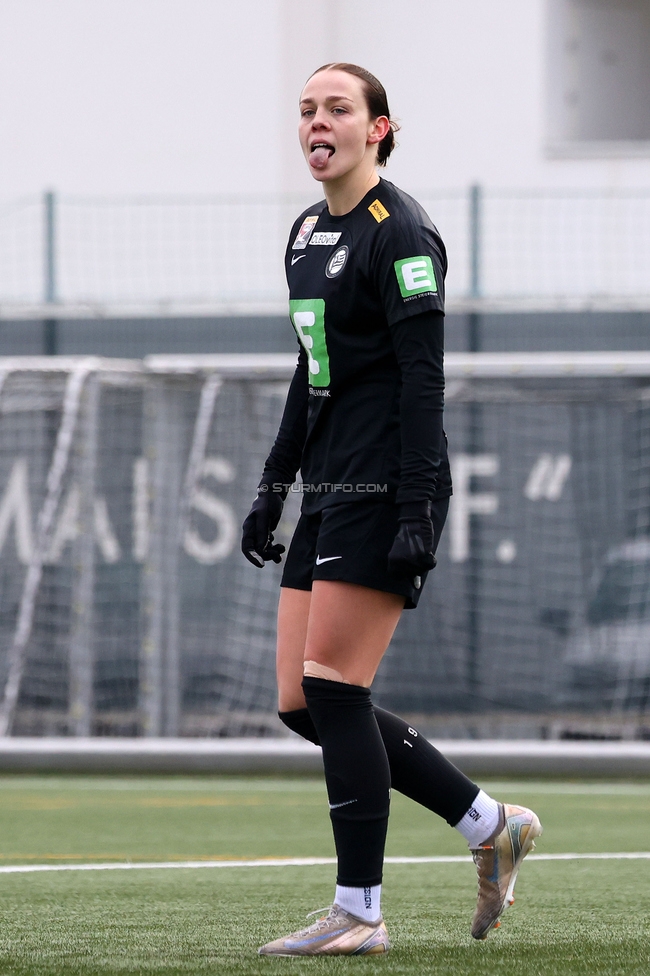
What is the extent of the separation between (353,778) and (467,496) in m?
8.36

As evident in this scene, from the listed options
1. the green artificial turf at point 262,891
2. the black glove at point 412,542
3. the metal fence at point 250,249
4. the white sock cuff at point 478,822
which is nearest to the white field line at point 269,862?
the green artificial turf at point 262,891

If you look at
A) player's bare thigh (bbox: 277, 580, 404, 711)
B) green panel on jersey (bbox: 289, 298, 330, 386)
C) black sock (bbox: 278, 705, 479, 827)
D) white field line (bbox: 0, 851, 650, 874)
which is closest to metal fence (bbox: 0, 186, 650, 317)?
white field line (bbox: 0, 851, 650, 874)

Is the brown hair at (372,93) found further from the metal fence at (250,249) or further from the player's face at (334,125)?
the metal fence at (250,249)

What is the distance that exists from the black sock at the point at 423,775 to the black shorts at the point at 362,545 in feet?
1.19

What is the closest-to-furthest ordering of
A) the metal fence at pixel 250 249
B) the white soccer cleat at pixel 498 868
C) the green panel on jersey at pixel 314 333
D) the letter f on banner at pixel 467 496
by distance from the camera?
the green panel on jersey at pixel 314 333 < the white soccer cleat at pixel 498 868 < the letter f on banner at pixel 467 496 < the metal fence at pixel 250 249

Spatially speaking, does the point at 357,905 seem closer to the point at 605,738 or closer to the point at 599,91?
the point at 605,738

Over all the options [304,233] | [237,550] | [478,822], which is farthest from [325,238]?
[237,550]

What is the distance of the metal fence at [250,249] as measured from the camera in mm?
12750

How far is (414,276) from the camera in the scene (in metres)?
3.72

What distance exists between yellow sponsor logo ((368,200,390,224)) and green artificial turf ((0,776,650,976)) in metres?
1.62

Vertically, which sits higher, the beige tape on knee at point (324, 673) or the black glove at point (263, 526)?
the black glove at point (263, 526)

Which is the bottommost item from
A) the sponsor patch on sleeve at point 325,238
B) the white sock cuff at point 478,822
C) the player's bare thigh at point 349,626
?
the white sock cuff at point 478,822

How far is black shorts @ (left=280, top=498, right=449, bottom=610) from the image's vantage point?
3.73 m

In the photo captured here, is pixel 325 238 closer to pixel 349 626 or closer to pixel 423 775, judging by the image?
pixel 349 626
